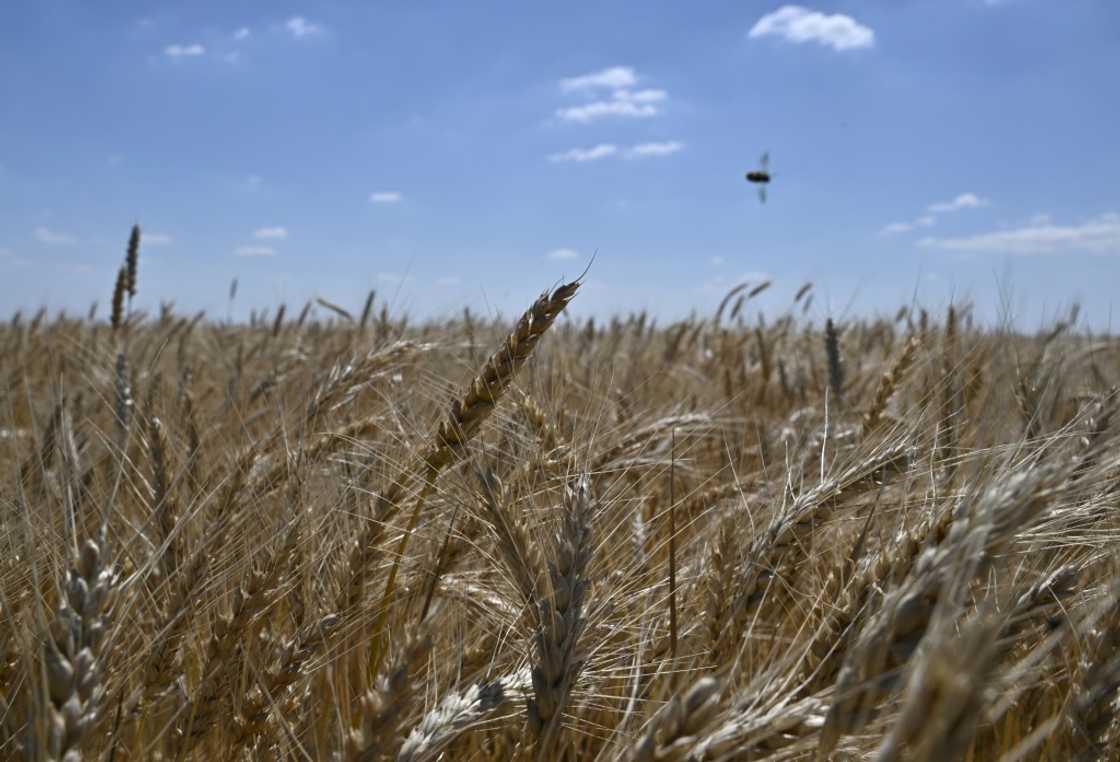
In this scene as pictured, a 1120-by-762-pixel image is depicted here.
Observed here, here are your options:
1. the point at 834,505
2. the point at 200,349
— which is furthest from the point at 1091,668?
the point at 200,349

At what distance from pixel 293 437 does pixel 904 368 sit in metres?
1.56

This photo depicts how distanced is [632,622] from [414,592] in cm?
44

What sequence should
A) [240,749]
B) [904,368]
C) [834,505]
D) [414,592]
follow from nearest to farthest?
[240,749]
[834,505]
[414,592]
[904,368]

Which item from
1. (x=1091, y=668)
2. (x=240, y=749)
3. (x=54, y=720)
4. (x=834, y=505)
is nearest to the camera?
(x=54, y=720)

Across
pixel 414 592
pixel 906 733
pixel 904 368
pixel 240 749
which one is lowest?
pixel 240 749

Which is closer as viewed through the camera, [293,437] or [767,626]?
[767,626]

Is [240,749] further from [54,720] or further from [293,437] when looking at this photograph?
[293,437]

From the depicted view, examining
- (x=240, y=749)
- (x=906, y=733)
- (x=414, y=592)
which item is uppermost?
(x=906, y=733)

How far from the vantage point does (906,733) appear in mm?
553

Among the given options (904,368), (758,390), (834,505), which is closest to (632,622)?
(834,505)

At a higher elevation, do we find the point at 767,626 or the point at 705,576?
the point at 705,576

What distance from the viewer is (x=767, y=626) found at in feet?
6.31

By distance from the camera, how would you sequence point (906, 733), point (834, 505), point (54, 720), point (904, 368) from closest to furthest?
point (906, 733)
point (54, 720)
point (834, 505)
point (904, 368)

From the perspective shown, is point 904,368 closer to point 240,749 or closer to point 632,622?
point 632,622
